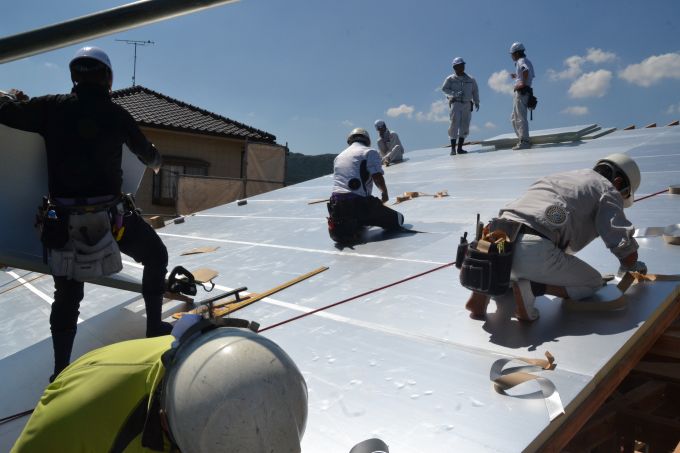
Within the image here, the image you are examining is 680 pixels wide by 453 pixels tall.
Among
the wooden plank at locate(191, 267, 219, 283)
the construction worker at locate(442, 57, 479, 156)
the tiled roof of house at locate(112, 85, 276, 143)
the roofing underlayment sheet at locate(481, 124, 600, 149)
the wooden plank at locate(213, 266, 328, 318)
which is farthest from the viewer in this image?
the tiled roof of house at locate(112, 85, 276, 143)

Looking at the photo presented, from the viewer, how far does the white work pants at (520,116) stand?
24.2 ft

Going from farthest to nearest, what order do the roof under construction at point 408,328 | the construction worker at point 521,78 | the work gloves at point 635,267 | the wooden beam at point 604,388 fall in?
the construction worker at point 521,78, the work gloves at point 635,267, the roof under construction at point 408,328, the wooden beam at point 604,388

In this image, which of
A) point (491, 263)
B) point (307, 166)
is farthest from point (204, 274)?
point (307, 166)

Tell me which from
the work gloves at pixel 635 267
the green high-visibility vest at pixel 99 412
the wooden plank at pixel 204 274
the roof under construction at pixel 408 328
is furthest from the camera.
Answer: the wooden plank at pixel 204 274

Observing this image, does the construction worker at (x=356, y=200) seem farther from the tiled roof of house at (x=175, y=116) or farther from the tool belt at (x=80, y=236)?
the tiled roof of house at (x=175, y=116)

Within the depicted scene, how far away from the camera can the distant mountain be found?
2202cm

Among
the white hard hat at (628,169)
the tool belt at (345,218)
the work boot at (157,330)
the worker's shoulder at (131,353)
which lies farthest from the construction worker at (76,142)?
the white hard hat at (628,169)

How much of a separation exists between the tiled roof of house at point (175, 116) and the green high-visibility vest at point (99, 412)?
45.7 ft

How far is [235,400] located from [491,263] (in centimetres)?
140

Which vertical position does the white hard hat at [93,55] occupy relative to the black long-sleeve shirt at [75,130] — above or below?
above

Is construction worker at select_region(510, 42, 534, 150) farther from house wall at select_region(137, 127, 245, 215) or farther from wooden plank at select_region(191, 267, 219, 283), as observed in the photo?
house wall at select_region(137, 127, 245, 215)

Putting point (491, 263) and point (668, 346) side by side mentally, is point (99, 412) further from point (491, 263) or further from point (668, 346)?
point (668, 346)

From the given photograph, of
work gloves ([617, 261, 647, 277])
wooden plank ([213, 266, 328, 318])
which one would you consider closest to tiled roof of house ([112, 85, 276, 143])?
wooden plank ([213, 266, 328, 318])

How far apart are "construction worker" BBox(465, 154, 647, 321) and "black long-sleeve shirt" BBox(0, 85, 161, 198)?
1.85 meters
